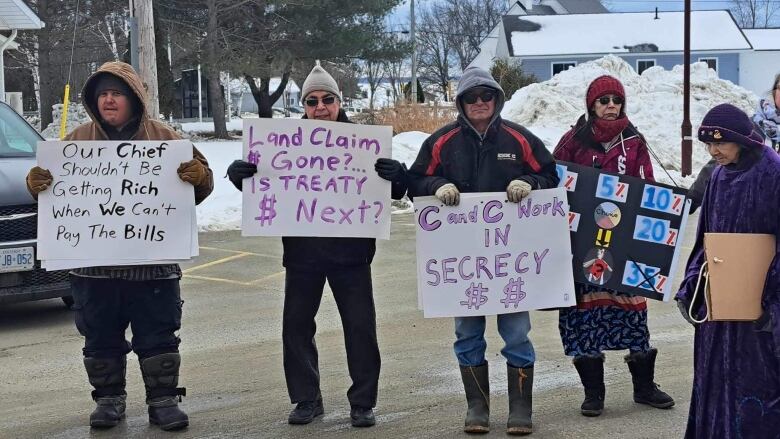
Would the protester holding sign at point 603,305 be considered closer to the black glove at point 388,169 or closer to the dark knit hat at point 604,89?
the dark knit hat at point 604,89

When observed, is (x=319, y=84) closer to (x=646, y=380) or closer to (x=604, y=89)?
(x=604, y=89)

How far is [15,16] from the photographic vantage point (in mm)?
22641

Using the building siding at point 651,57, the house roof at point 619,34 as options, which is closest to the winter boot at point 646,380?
the house roof at point 619,34

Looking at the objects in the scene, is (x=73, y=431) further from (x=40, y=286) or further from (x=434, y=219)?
(x=40, y=286)

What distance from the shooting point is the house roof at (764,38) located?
57812 mm

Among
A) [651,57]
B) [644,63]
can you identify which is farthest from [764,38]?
[644,63]

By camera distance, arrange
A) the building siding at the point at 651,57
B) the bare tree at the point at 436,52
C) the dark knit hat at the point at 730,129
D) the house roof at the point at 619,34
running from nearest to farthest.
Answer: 1. the dark knit hat at the point at 730,129
2. the building siding at the point at 651,57
3. the house roof at the point at 619,34
4. the bare tree at the point at 436,52

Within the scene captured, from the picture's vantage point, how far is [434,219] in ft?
17.6

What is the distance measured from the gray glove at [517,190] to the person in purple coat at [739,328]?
1011 mm

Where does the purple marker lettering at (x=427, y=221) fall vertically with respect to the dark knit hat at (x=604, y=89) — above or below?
below

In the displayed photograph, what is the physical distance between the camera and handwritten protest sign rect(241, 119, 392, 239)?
18.0 feet

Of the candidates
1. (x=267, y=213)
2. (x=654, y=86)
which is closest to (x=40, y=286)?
(x=267, y=213)

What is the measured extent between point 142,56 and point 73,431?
1026 centimetres

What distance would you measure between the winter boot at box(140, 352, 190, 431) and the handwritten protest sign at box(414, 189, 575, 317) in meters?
1.45
